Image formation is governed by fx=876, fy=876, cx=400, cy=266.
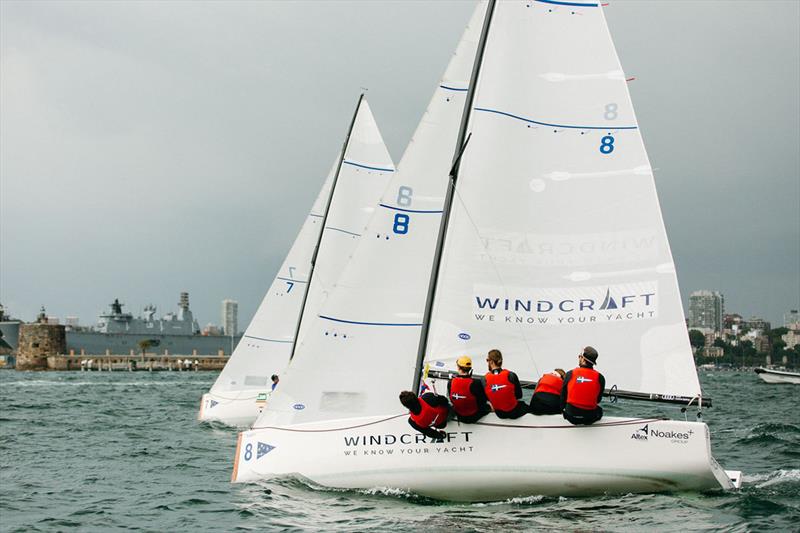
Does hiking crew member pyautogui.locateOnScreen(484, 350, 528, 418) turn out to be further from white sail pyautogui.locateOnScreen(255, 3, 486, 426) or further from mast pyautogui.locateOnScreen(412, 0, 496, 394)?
white sail pyautogui.locateOnScreen(255, 3, 486, 426)

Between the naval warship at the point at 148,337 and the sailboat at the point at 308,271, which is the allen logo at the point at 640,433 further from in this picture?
the naval warship at the point at 148,337

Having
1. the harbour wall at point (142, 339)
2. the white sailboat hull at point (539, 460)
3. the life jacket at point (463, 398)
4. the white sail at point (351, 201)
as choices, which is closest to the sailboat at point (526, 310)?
the white sailboat hull at point (539, 460)

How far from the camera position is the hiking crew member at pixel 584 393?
33.4ft

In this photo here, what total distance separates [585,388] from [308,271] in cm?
1650

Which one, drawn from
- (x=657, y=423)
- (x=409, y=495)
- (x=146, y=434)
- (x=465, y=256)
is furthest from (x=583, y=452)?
(x=146, y=434)

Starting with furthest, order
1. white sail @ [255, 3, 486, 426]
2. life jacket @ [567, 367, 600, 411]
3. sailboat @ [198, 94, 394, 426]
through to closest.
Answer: sailboat @ [198, 94, 394, 426] < white sail @ [255, 3, 486, 426] < life jacket @ [567, 367, 600, 411]

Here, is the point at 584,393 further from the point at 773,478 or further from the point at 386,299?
the point at 773,478

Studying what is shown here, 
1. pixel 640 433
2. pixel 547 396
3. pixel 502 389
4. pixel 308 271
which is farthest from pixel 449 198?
pixel 308 271

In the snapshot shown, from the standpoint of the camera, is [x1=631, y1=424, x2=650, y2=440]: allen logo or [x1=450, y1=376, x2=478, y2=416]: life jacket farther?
[x1=450, y1=376, x2=478, y2=416]: life jacket

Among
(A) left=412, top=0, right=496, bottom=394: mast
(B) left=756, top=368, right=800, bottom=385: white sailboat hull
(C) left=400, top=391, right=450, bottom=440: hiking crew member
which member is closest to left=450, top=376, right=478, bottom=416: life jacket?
(C) left=400, top=391, right=450, bottom=440: hiking crew member

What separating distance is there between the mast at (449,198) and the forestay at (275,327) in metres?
14.1

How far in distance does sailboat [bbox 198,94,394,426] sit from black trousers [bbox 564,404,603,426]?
1171 centimetres

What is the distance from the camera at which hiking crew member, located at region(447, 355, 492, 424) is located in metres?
10.5

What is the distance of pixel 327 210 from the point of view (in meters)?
22.7
